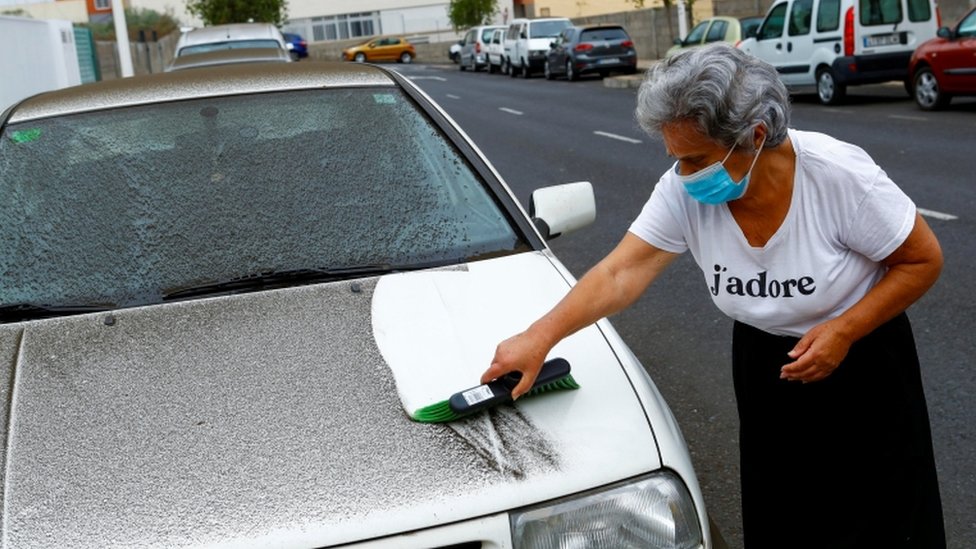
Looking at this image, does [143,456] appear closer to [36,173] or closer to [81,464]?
[81,464]

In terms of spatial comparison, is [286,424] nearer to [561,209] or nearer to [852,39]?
[561,209]

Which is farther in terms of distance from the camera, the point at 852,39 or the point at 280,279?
the point at 852,39

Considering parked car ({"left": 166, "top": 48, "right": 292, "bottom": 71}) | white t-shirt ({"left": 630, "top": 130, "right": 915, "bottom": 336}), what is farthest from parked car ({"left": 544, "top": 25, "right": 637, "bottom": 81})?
white t-shirt ({"left": 630, "top": 130, "right": 915, "bottom": 336})

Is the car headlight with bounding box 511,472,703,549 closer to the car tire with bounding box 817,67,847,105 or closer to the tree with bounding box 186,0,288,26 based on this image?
the car tire with bounding box 817,67,847,105

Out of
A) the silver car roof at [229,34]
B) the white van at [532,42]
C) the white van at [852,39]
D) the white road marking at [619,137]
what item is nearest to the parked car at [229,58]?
the silver car roof at [229,34]

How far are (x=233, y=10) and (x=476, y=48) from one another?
8.96 meters

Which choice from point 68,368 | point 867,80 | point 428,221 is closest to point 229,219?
point 428,221

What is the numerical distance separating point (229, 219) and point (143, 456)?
1205 millimetres

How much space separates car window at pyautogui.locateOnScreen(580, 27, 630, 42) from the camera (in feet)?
107

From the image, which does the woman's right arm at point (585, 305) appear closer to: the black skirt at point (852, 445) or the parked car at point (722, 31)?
the black skirt at point (852, 445)

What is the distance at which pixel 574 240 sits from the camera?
387 inches

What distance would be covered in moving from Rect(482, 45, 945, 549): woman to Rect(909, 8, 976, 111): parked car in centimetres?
1400

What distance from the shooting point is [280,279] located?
11.3 ft

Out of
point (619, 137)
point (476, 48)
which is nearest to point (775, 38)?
point (619, 137)
